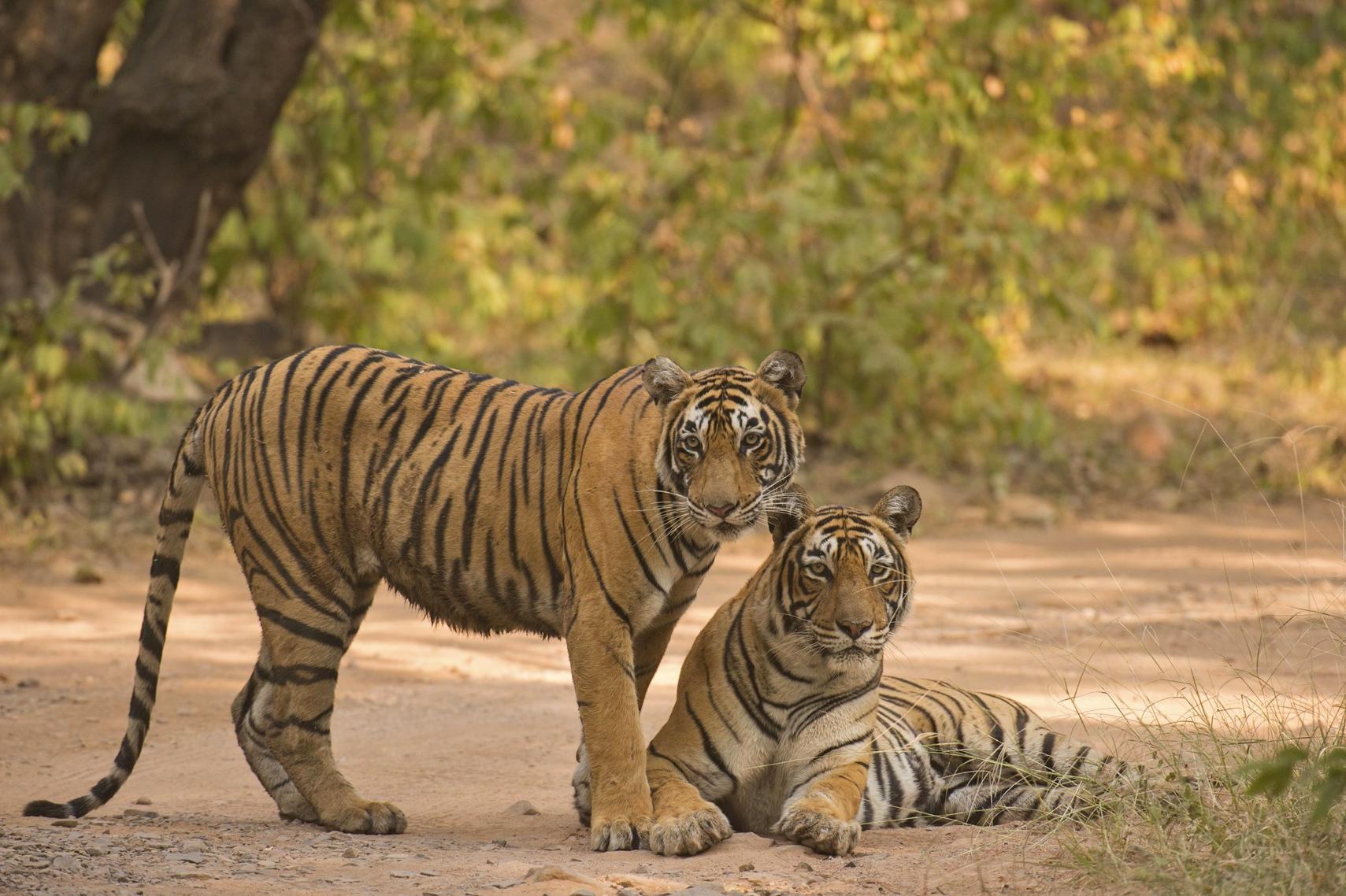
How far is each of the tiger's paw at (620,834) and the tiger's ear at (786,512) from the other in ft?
2.89

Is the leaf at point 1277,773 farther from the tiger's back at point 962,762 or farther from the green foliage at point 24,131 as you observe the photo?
the green foliage at point 24,131

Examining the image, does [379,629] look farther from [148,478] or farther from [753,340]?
[753,340]

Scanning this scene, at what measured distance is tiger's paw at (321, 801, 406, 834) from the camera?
4.48m

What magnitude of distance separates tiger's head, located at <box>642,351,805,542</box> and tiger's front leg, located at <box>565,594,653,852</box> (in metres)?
0.38

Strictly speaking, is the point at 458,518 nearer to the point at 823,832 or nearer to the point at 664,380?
the point at 664,380

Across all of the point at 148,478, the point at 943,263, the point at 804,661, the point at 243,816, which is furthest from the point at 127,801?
the point at 943,263

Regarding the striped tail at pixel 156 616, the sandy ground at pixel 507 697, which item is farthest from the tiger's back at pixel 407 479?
the sandy ground at pixel 507 697

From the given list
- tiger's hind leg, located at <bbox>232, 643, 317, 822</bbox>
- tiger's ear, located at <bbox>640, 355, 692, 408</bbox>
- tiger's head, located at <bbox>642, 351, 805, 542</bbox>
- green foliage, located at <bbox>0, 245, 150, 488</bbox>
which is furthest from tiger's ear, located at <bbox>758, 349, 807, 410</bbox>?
green foliage, located at <bbox>0, 245, 150, 488</bbox>

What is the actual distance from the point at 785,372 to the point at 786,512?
39 centimetres

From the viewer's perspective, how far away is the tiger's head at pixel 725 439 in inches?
160

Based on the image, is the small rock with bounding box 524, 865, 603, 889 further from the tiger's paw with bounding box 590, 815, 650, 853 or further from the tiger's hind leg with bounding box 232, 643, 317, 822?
the tiger's hind leg with bounding box 232, 643, 317, 822

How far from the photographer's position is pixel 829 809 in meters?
4.07

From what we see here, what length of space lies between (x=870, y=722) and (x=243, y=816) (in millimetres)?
1942

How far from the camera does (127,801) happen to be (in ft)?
16.3
